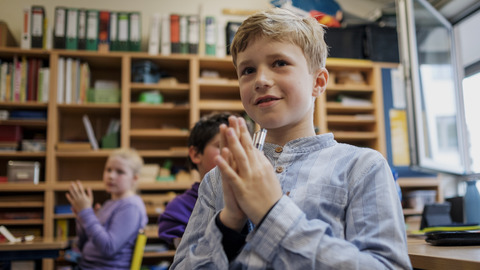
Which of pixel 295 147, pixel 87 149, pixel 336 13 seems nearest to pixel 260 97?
pixel 295 147

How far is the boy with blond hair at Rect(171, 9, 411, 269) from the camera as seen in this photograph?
682mm

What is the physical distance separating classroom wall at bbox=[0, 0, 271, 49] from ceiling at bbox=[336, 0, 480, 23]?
93cm

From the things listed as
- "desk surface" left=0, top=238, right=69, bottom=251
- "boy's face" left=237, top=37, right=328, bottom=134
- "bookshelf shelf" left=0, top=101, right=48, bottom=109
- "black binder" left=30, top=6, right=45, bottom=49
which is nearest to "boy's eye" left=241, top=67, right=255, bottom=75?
"boy's face" left=237, top=37, right=328, bottom=134

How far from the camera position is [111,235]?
250 centimetres

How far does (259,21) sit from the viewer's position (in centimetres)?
87

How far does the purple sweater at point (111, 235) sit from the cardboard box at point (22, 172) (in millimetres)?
1242

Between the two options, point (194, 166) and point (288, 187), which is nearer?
point (288, 187)

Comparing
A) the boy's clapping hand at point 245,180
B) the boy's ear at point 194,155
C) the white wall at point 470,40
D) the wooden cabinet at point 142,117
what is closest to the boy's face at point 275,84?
the boy's clapping hand at point 245,180

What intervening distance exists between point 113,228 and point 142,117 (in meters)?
1.88

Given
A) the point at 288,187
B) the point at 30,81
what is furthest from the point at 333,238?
the point at 30,81

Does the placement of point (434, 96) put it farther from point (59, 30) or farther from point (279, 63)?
point (59, 30)

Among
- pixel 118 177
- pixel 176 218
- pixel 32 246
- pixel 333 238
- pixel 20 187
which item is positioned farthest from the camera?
pixel 20 187

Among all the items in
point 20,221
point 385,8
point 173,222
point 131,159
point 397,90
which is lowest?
point 20,221

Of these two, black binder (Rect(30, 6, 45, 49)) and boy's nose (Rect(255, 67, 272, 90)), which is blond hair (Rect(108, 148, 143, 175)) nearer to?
black binder (Rect(30, 6, 45, 49))
